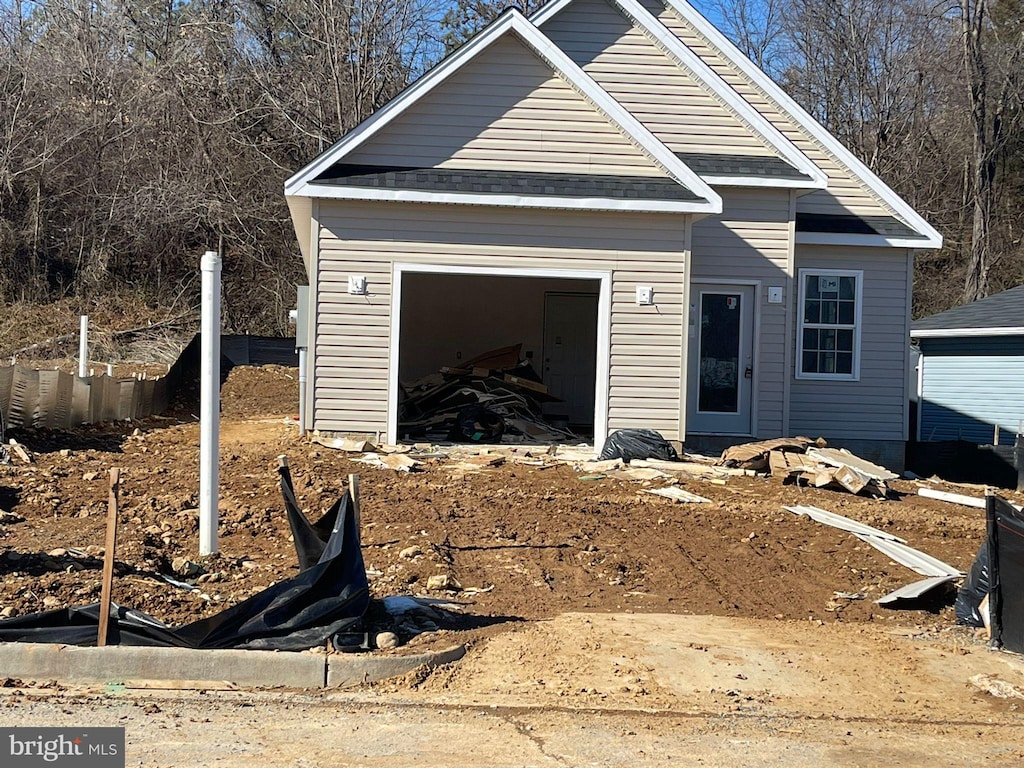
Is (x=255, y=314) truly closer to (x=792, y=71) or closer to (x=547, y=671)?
(x=792, y=71)

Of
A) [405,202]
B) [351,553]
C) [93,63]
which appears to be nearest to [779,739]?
[351,553]

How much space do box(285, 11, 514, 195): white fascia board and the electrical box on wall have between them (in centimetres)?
143

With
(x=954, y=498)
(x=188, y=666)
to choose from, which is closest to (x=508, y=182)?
(x=954, y=498)

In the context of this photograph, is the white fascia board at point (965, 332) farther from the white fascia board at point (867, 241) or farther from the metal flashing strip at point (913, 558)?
the metal flashing strip at point (913, 558)

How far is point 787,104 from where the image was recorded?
18172 millimetres

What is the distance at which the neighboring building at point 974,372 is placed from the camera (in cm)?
2256

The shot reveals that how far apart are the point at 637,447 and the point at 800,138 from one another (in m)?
Answer: 7.22

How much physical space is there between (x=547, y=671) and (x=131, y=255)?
93.2 ft

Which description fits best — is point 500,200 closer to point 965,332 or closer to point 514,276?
point 514,276

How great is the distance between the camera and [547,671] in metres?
6.68

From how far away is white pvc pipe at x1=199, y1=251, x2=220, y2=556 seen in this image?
855 cm

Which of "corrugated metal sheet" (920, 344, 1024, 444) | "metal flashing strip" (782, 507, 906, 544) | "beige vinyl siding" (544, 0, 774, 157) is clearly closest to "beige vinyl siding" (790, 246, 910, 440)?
"beige vinyl siding" (544, 0, 774, 157)

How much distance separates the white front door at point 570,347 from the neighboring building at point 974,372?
7.88 metres

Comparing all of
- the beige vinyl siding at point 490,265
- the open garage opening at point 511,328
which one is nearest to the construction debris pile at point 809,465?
the beige vinyl siding at point 490,265
